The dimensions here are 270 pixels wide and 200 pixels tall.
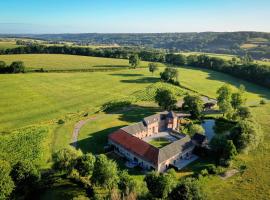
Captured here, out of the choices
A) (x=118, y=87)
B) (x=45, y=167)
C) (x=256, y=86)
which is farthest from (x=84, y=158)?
(x=256, y=86)

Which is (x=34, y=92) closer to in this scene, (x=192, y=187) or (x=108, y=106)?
(x=108, y=106)

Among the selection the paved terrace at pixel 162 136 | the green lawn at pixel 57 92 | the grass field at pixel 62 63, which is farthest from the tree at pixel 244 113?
the grass field at pixel 62 63

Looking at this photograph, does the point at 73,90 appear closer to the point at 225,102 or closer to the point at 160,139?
the point at 160,139

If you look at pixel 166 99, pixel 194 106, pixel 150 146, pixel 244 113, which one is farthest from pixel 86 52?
pixel 150 146

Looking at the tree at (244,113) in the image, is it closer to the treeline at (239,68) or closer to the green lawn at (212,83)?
the green lawn at (212,83)

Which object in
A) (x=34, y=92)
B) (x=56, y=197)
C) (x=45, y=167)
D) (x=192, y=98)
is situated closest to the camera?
(x=56, y=197)
